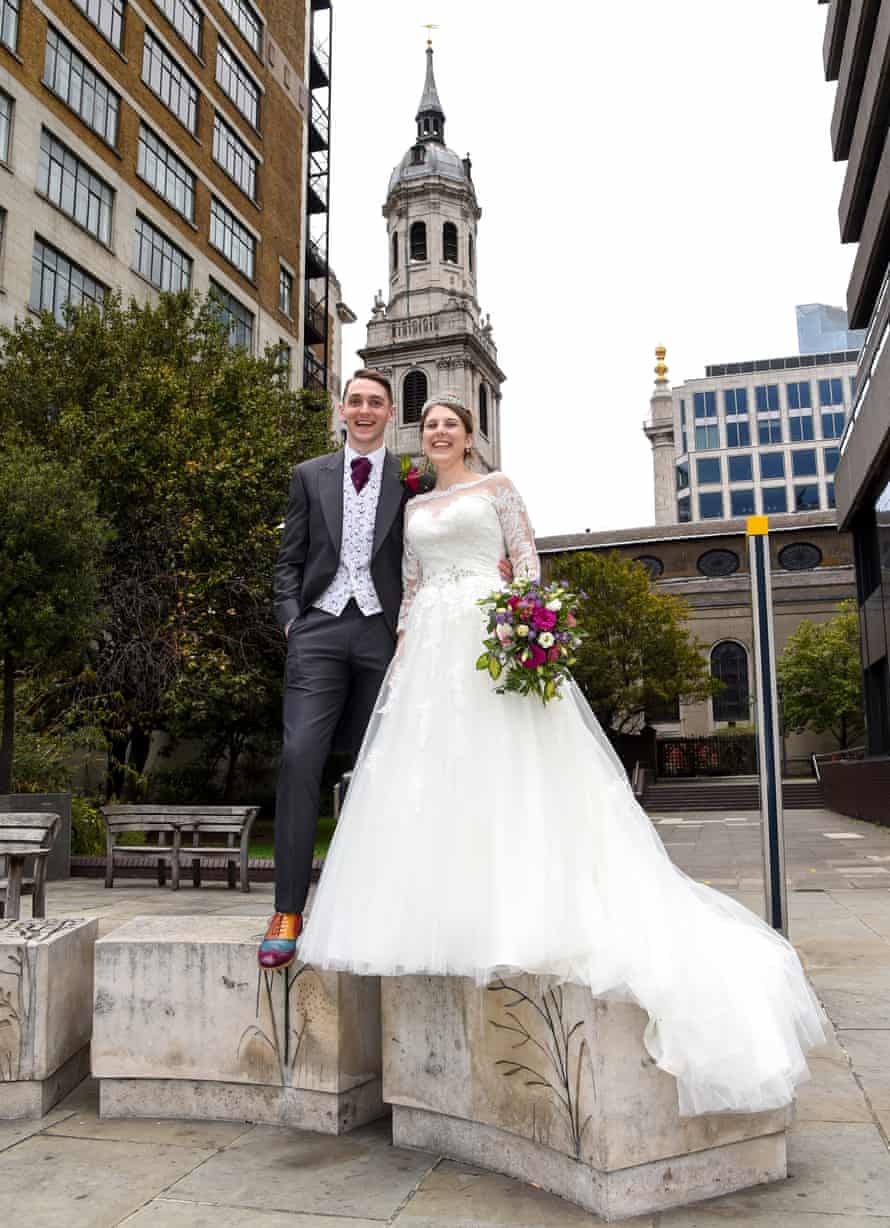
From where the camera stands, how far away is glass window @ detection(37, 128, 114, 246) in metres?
26.3

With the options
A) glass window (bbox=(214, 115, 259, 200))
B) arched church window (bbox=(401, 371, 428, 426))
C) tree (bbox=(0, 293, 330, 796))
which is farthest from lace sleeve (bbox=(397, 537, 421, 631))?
arched church window (bbox=(401, 371, 428, 426))

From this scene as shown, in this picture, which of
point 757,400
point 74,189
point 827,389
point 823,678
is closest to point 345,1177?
point 74,189

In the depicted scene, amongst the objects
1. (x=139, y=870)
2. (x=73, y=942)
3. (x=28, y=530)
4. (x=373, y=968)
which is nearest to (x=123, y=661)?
(x=28, y=530)

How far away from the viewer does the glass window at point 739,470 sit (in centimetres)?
10694

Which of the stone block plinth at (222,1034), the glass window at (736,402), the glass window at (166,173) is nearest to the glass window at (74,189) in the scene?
the glass window at (166,173)

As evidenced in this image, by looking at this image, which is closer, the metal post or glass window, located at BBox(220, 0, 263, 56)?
the metal post

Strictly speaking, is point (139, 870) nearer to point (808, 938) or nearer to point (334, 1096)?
point (808, 938)

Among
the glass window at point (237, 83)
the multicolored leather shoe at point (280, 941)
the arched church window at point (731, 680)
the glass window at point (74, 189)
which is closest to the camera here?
the multicolored leather shoe at point (280, 941)

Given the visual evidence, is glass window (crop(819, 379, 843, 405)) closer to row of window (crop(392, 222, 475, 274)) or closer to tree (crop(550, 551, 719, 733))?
row of window (crop(392, 222, 475, 274))

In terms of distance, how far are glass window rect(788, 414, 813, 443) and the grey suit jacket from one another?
357ft

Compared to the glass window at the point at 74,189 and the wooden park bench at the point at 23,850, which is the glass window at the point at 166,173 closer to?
the glass window at the point at 74,189

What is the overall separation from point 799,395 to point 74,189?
92384mm

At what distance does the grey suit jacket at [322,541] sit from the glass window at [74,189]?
82.3ft

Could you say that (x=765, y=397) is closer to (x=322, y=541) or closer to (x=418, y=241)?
(x=418, y=241)
